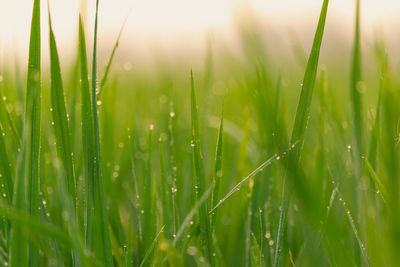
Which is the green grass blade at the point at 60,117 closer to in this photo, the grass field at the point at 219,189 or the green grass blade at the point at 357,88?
the grass field at the point at 219,189

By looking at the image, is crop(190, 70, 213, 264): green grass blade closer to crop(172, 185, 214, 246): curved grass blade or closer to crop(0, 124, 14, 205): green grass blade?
crop(172, 185, 214, 246): curved grass blade

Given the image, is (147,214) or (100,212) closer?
(100,212)

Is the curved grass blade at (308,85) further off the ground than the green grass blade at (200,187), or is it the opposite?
the curved grass blade at (308,85)

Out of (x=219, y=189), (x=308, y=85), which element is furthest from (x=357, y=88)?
(x=219, y=189)

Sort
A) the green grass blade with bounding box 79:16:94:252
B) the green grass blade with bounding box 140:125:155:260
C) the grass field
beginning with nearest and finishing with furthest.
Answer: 1. the grass field
2. the green grass blade with bounding box 79:16:94:252
3. the green grass blade with bounding box 140:125:155:260

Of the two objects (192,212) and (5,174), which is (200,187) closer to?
(192,212)

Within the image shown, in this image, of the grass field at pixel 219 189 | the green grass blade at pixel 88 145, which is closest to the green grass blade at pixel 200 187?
the grass field at pixel 219 189

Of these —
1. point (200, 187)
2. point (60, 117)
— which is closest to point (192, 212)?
point (200, 187)

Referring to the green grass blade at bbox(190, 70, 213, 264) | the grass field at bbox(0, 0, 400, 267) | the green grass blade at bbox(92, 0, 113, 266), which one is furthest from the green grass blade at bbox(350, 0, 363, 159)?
the green grass blade at bbox(92, 0, 113, 266)

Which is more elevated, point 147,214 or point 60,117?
point 60,117
